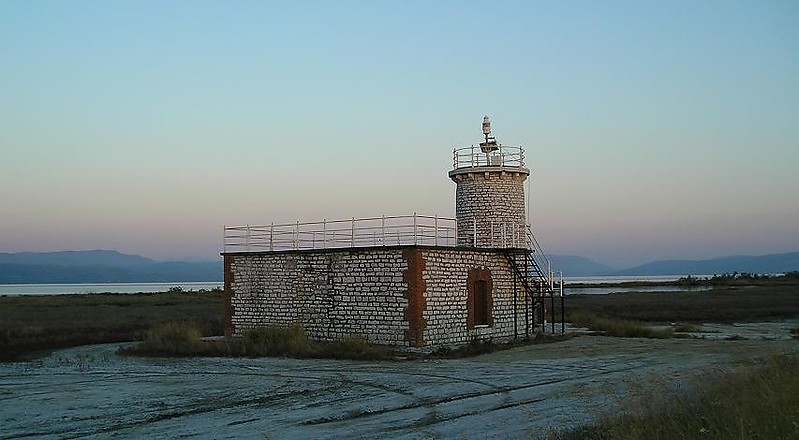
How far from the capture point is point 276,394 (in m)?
15.8

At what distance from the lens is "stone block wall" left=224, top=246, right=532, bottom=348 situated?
81.3 ft

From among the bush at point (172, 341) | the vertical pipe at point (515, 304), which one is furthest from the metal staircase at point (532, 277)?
the bush at point (172, 341)

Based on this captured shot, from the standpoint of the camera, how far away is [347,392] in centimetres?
1581

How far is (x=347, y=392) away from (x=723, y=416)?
27.5 feet

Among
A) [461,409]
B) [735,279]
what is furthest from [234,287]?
[735,279]

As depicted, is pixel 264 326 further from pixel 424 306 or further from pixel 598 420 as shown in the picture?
pixel 598 420

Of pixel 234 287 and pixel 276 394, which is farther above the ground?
pixel 234 287

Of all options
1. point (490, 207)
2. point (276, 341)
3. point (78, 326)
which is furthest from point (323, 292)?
point (78, 326)

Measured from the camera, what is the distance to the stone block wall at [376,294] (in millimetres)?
24766

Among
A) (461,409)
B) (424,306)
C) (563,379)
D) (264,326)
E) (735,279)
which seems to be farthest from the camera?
(735,279)

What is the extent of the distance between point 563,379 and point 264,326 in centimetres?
1418

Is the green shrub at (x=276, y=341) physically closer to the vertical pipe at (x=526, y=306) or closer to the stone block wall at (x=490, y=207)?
the stone block wall at (x=490, y=207)

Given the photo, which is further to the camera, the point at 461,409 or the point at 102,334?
the point at 102,334

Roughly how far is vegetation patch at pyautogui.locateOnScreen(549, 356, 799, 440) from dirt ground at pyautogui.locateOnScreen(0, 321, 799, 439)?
883 millimetres
